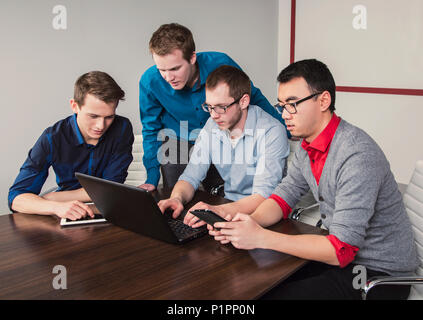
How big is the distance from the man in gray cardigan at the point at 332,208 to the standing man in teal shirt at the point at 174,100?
0.80 m

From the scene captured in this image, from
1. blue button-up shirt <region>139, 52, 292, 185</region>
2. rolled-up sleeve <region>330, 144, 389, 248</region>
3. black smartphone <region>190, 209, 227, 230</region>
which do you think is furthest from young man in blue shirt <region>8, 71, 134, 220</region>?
rolled-up sleeve <region>330, 144, 389, 248</region>

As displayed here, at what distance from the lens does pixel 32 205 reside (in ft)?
5.62

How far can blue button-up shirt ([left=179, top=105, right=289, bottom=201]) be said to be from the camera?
196cm

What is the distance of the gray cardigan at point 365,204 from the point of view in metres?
1.36

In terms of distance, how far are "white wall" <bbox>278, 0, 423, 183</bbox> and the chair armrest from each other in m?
2.11

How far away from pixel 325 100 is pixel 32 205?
4.21 ft

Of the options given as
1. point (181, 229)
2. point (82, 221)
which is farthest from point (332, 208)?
point (82, 221)

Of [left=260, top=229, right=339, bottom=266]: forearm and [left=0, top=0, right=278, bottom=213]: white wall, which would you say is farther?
[left=0, top=0, right=278, bottom=213]: white wall

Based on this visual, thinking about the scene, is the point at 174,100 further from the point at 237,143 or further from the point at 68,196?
the point at 68,196

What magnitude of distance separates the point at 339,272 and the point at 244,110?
1.00 meters

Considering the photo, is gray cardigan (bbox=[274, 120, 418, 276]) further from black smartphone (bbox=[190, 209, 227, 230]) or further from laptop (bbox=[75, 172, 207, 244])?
laptop (bbox=[75, 172, 207, 244])

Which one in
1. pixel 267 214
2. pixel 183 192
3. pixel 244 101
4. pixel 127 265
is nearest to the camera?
pixel 127 265

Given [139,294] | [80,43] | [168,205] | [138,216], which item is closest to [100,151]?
[168,205]
